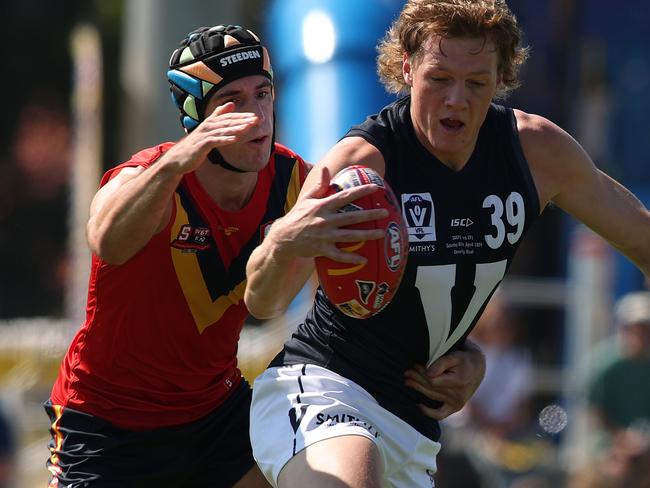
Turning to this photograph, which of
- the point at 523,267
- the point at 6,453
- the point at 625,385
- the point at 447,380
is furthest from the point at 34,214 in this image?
the point at 447,380

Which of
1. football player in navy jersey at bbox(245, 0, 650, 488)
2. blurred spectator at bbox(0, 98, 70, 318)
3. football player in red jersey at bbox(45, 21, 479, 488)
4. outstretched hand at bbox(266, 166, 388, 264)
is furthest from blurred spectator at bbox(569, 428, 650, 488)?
blurred spectator at bbox(0, 98, 70, 318)

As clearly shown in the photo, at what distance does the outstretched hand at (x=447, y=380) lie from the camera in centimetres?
476

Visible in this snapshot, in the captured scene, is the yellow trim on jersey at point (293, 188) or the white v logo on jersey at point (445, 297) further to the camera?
the yellow trim on jersey at point (293, 188)

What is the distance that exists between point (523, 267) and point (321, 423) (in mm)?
10513

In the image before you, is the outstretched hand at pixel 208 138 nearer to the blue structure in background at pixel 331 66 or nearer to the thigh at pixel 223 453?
the thigh at pixel 223 453

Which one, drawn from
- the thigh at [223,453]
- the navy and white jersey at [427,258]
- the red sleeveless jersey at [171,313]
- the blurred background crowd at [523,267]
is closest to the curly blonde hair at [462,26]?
the navy and white jersey at [427,258]

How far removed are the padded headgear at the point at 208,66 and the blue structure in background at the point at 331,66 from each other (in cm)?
471

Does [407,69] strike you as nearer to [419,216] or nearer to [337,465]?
[419,216]

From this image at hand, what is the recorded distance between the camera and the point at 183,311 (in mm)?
5098

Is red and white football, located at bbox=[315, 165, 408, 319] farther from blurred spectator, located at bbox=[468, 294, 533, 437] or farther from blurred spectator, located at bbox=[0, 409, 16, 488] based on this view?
blurred spectator, located at bbox=[468, 294, 533, 437]

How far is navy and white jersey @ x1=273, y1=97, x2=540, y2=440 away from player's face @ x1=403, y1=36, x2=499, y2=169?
10 cm

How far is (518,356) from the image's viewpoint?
10.1m

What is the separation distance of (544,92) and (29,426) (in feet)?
21.6

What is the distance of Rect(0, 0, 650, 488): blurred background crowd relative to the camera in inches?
368
